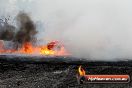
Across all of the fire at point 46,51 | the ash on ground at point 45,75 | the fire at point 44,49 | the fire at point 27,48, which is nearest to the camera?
the ash on ground at point 45,75

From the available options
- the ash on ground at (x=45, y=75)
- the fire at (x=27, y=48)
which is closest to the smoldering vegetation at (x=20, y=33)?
the fire at (x=27, y=48)

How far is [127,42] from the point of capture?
293 feet

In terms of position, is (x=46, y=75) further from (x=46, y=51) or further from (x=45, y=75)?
(x=46, y=51)

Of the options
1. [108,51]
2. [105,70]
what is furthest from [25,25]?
[105,70]

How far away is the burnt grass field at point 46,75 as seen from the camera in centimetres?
4025

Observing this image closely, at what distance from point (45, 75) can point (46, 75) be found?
0.14m

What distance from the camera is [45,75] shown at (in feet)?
154

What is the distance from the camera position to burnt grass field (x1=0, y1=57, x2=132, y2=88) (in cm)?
4025

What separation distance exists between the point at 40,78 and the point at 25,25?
50.3 m

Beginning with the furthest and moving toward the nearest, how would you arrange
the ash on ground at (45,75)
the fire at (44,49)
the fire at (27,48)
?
1. the fire at (27,48)
2. the fire at (44,49)
3. the ash on ground at (45,75)

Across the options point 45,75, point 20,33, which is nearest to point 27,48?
point 20,33

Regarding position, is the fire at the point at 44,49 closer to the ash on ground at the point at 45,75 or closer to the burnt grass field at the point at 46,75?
the burnt grass field at the point at 46,75

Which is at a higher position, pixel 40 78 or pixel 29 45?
pixel 29 45

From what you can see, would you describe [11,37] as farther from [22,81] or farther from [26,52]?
[22,81]
